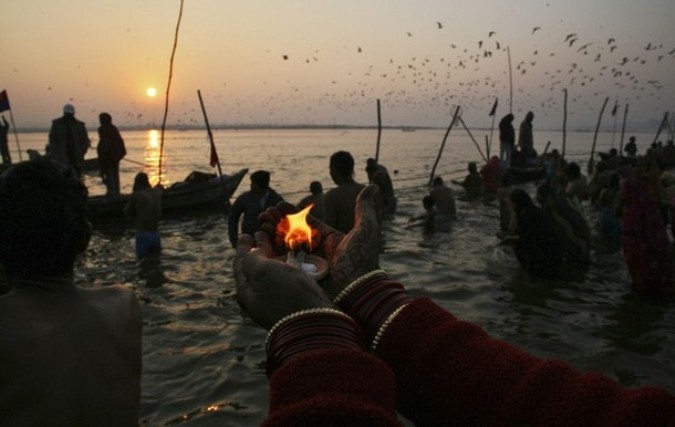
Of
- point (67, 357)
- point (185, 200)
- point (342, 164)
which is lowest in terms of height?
point (185, 200)

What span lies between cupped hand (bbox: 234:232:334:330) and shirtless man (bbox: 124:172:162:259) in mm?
9373

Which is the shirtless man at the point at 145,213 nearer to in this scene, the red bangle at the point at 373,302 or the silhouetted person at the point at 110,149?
the silhouetted person at the point at 110,149

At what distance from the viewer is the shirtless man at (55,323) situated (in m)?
1.71

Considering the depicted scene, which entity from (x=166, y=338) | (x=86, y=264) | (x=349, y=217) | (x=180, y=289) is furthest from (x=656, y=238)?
(x=86, y=264)

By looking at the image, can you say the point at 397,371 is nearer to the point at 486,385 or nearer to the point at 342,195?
the point at 486,385

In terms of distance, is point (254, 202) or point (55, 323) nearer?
point (55, 323)

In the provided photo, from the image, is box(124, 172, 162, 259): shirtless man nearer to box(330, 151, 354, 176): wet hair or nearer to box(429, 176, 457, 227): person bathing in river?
box(330, 151, 354, 176): wet hair

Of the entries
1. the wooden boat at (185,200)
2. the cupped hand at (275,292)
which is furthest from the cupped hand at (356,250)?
the wooden boat at (185,200)

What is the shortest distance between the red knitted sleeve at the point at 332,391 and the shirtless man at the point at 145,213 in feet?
32.4

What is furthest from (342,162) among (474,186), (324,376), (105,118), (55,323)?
(474,186)

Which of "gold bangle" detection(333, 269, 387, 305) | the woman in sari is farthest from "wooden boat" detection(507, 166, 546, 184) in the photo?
"gold bangle" detection(333, 269, 387, 305)

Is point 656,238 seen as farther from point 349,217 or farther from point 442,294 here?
point 349,217

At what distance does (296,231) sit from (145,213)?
8.92m

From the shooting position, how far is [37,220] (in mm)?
1846
